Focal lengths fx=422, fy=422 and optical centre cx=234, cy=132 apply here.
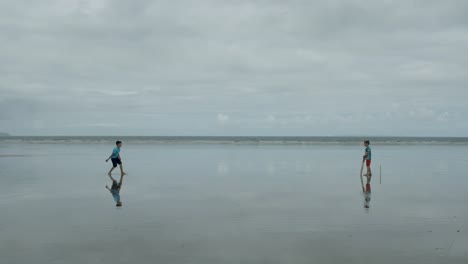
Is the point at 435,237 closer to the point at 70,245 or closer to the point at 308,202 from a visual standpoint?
the point at 308,202

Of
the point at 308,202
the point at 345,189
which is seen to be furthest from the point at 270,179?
the point at 308,202

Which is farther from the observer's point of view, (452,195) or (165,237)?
(452,195)

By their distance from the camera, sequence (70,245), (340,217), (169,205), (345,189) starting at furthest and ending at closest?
(345,189)
(169,205)
(340,217)
(70,245)

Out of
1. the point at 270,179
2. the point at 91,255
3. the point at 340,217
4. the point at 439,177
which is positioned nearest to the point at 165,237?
the point at 91,255

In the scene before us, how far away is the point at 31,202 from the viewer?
→ 1248 cm

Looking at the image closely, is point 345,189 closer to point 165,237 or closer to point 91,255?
point 165,237

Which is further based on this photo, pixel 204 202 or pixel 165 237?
pixel 204 202

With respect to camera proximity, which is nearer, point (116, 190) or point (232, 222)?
point (232, 222)

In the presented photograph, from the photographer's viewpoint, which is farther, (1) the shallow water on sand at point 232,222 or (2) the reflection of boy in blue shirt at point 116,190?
(2) the reflection of boy in blue shirt at point 116,190

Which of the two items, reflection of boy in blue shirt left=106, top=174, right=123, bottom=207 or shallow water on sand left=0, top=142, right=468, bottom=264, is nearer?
shallow water on sand left=0, top=142, right=468, bottom=264

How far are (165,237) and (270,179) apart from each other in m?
10.4

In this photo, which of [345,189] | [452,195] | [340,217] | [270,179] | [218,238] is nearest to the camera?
[218,238]

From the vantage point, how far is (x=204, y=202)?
12547mm

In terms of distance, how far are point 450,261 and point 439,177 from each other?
14.3 meters
